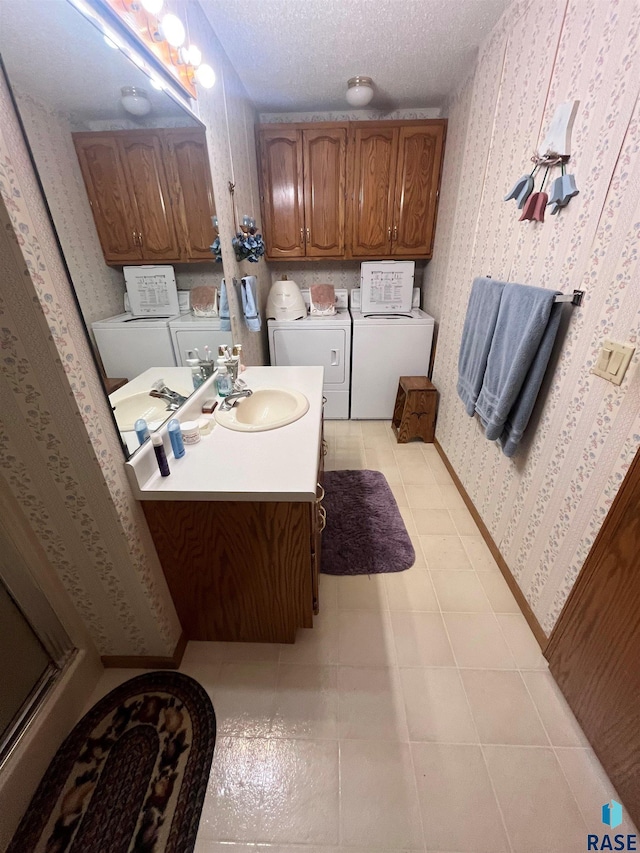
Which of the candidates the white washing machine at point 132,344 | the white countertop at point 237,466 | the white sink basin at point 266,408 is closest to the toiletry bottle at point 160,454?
the white countertop at point 237,466

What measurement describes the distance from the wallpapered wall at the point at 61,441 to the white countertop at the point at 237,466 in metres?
0.09

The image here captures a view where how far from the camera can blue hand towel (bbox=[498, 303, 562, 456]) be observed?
46.9 inches

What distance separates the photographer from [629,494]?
0.87 m

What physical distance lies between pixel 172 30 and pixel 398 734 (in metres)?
2.50

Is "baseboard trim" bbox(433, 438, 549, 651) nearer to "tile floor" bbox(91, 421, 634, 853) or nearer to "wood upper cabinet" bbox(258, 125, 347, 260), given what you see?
"tile floor" bbox(91, 421, 634, 853)

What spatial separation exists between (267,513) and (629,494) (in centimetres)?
99

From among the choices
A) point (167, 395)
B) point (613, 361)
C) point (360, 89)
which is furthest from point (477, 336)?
point (360, 89)

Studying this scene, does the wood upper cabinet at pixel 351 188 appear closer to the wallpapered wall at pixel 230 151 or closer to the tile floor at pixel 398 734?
the wallpapered wall at pixel 230 151

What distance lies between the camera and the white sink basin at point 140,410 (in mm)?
990

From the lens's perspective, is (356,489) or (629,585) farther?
(356,489)

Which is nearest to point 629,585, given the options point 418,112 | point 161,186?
point 161,186

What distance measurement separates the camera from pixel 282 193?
261cm

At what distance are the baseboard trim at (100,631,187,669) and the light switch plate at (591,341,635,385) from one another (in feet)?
5.63

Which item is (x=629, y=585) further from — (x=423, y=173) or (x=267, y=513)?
(x=423, y=173)
